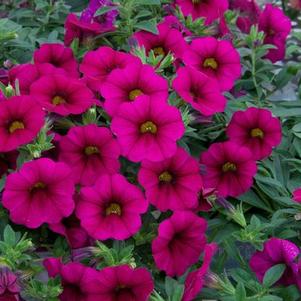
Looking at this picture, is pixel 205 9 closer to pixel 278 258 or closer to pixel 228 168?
pixel 228 168

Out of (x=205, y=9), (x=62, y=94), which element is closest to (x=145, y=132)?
(x=62, y=94)

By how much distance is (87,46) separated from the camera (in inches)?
75.2

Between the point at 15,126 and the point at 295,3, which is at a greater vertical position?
the point at 15,126

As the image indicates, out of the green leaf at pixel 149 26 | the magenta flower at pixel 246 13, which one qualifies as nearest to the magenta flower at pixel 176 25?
the green leaf at pixel 149 26

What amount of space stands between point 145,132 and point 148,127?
1 centimetres

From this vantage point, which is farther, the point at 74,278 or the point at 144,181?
the point at 144,181

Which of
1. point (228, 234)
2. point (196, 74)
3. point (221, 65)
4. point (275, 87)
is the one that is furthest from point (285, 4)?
point (228, 234)

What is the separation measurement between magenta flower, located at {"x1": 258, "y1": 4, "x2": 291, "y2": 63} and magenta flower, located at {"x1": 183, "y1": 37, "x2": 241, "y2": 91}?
0.43 m

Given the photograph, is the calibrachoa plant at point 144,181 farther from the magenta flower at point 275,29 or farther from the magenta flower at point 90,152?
the magenta flower at point 275,29

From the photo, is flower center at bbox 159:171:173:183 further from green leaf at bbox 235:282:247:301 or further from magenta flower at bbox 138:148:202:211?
green leaf at bbox 235:282:247:301

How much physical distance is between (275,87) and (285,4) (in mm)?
757

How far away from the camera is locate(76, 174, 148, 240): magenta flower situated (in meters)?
1.41

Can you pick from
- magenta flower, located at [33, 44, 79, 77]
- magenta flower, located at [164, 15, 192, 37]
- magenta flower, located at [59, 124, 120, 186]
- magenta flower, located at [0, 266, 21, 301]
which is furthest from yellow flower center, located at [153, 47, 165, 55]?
magenta flower, located at [0, 266, 21, 301]

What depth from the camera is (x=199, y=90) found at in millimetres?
1615
